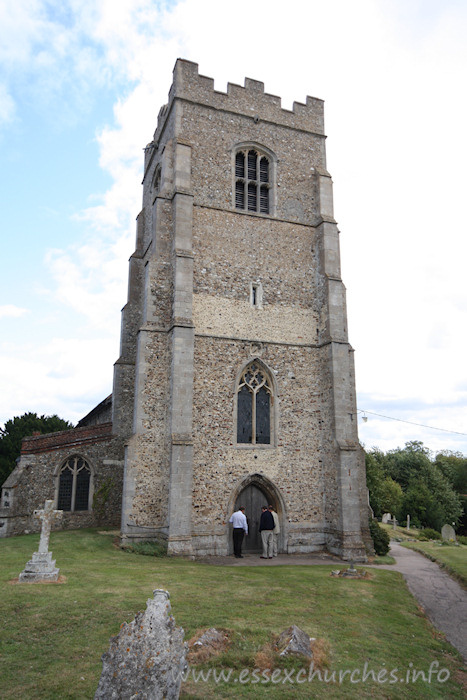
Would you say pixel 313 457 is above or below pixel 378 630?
above

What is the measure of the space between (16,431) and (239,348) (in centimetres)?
1502

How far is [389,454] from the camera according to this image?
56938 millimetres

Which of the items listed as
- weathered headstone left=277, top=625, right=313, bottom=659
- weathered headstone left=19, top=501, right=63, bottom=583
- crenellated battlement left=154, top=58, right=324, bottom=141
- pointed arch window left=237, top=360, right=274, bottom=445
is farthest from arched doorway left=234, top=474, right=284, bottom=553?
crenellated battlement left=154, top=58, right=324, bottom=141

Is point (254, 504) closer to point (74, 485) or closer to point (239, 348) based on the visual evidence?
point (239, 348)

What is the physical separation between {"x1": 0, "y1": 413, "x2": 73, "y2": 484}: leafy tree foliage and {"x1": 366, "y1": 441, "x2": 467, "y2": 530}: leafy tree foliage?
21930 mm

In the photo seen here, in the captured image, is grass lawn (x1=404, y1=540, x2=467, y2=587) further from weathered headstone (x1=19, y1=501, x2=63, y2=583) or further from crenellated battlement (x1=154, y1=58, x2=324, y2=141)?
crenellated battlement (x1=154, y1=58, x2=324, y2=141)

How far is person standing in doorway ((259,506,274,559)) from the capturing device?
48.7ft

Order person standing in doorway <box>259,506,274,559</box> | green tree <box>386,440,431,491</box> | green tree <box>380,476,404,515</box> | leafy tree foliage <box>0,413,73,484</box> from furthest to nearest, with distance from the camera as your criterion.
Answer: green tree <box>386,440,431,491</box>, green tree <box>380,476,404,515</box>, leafy tree foliage <box>0,413,73,484</box>, person standing in doorway <box>259,506,274,559</box>

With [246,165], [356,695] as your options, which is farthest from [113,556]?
[246,165]

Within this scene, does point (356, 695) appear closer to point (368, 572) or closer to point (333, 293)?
point (368, 572)

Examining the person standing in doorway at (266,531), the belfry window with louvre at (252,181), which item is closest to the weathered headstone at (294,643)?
the person standing in doorway at (266,531)

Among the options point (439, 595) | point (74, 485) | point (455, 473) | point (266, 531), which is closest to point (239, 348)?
point (266, 531)

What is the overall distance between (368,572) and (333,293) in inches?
368

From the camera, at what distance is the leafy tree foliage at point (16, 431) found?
23358mm
